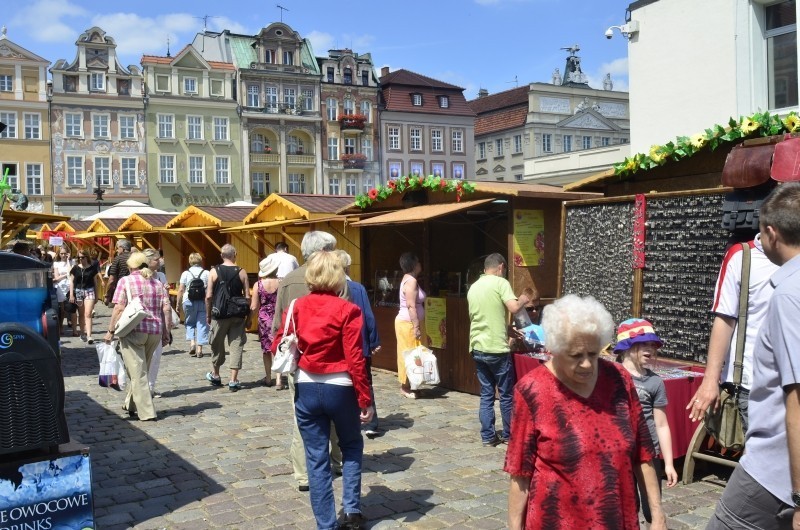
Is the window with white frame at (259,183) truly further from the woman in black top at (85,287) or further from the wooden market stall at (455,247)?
the wooden market stall at (455,247)

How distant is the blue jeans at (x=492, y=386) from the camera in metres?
6.96

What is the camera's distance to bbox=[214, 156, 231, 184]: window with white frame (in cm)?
5372

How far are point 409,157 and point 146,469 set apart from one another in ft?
182

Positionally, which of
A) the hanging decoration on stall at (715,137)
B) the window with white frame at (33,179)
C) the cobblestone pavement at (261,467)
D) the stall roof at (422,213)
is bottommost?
the cobblestone pavement at (261,467)

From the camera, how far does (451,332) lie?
379 inches

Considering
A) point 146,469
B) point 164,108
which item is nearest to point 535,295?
point 146,469

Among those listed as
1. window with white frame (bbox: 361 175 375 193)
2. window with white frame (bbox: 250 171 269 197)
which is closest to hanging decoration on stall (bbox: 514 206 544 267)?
window with white frame (bbox: 250 171 269 197)

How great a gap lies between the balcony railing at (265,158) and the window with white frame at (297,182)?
5.12 ft

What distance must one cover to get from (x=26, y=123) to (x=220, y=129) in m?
11.7

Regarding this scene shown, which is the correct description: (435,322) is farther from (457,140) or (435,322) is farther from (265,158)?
(457,140)

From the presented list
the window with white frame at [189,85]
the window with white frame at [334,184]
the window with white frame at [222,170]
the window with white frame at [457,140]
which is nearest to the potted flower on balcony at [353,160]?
the window with white frame at [334,184]

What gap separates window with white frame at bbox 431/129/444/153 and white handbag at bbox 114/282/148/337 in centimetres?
5450

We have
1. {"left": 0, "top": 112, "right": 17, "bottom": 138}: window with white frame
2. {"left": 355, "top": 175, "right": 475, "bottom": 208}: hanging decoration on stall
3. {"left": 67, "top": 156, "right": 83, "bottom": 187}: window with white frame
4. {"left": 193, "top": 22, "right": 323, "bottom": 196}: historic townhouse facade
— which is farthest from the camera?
{"left": 193, "top": 22, "right": 323, "bottom": 196}: historic townhouse facade

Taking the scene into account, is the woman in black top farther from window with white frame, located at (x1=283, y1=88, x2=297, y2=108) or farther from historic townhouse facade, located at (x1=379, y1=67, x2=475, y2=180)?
historic townhouse facade, located at (x1=379, y1=67, x2=475, y2=180)
